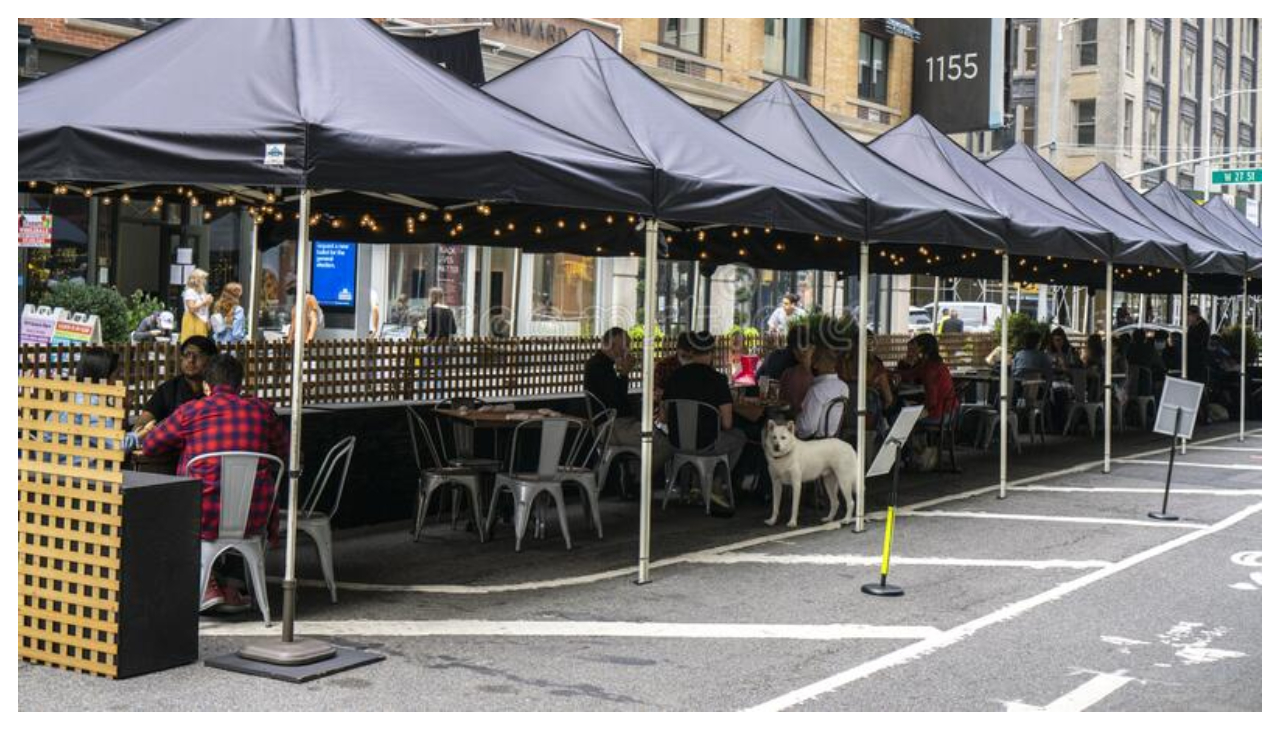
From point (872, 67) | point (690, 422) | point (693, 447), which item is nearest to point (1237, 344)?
point (872, 67)

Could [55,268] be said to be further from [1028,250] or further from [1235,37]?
[1235,37]

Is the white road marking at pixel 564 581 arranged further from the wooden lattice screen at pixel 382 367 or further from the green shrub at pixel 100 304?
the green shrub at pixel 100 304

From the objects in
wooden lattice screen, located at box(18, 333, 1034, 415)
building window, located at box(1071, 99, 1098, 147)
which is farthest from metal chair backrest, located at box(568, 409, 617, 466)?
building window, located at box(1071, 99, 1098, 147)

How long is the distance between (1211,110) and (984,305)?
34133 mm

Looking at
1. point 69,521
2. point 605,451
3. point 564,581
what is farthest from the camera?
point 605,451

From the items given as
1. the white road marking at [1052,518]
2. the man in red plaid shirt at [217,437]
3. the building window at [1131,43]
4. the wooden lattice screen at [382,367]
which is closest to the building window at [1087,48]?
the building window at [1131,43]

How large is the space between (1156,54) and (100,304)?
53.8 metres

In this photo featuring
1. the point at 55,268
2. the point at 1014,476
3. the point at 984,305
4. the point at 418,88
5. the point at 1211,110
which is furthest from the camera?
the point at 1211,110

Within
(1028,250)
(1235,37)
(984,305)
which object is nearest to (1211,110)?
(1235,37)

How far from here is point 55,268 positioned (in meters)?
20.2

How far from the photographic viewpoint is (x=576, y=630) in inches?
321

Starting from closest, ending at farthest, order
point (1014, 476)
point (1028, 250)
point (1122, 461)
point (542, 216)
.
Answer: point (542, 216)
point (1028, 250)
point (1014, 476)
point (1122, 461)

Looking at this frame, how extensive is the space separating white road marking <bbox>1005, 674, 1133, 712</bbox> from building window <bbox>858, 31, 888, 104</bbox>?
33110mm

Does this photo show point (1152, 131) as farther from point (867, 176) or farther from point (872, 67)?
point (867, 176)
